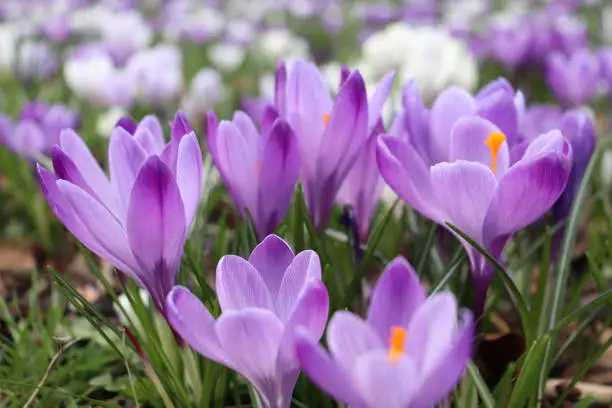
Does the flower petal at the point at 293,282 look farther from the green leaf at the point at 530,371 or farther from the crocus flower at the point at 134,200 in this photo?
the green leaf at the point at 530,371

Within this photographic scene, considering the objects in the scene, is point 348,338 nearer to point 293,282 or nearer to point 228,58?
point 293,282

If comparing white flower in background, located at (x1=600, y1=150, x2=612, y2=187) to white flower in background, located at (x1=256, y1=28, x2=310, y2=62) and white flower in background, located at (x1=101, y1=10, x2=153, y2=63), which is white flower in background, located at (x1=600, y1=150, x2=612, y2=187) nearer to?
white flower in background, located at (x1=101, y1=10, x2=153, y2=63)

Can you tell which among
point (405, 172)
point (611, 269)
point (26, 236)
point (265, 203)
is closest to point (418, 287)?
point (405, 172)

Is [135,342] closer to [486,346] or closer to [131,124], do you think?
[131,124]

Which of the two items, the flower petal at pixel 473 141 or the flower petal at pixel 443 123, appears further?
the flower petal at pixel 443 123

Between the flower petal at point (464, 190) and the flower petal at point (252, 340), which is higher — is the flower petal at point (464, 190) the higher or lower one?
the higher one

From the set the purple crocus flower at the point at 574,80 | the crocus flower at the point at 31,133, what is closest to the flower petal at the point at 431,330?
the crocus flower at the point at 31,133

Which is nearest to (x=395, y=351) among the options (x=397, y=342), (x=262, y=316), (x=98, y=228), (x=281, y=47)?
(x=397, y=342)
